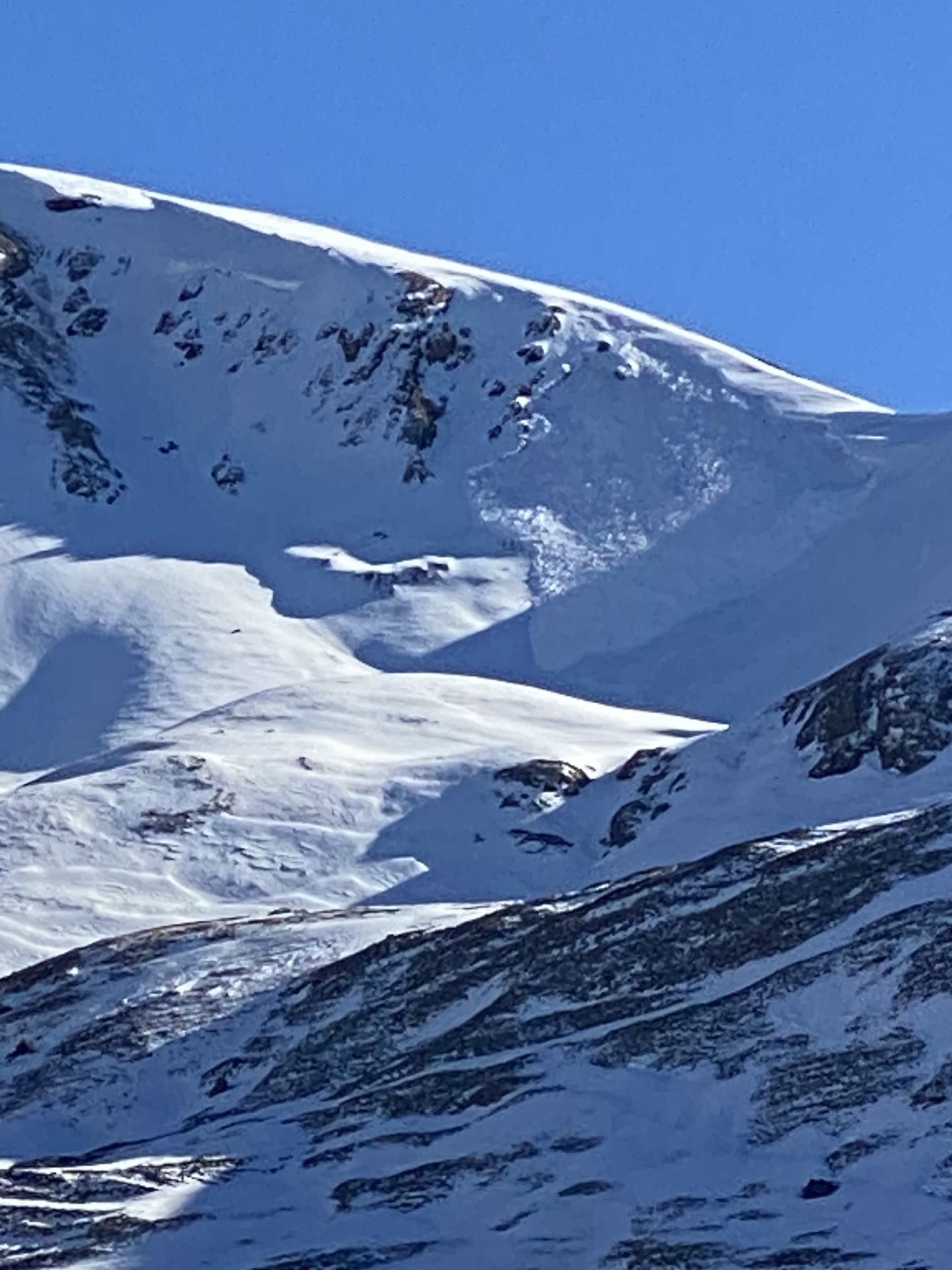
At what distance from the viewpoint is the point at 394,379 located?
117m

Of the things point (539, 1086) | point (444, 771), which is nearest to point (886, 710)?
point (444, 771)

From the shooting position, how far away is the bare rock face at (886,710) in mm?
64312

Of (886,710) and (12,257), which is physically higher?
(12,257)

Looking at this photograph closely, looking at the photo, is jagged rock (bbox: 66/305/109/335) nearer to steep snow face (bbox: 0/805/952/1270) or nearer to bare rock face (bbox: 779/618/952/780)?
bare rock face (bbox: 779/618/952/780)

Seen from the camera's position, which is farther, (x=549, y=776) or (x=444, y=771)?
(x=444, y=771)

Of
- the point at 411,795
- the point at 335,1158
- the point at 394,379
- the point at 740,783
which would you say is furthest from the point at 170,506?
the point at 335,1158

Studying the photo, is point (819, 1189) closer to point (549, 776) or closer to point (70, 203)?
point (549, 776)

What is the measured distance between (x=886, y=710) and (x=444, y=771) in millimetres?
13563

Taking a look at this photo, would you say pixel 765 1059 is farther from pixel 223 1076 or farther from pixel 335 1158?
pixel 223 1076

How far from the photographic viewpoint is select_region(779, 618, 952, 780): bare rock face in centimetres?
6431

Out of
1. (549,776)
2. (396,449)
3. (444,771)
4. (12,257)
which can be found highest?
(12,257)

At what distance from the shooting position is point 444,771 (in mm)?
75625

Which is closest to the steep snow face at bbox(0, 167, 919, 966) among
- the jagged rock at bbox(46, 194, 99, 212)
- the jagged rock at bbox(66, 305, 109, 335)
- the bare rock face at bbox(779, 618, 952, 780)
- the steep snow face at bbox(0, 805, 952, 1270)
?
the jagged rock at bbox(66, 305, 109, 335)

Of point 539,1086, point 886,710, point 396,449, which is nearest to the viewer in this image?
point 539,1086
